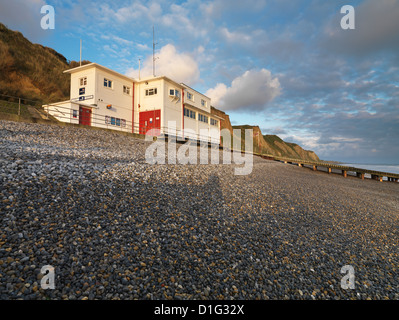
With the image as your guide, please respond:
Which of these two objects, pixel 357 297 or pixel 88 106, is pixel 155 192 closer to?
pixel 357 297

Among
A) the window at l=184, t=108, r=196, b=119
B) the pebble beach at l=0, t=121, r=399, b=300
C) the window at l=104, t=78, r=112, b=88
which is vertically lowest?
the pebble beach at l=0, t=121, r=399, b=300

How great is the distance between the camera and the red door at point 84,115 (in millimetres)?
21844

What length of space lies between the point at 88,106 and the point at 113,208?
20262 mm

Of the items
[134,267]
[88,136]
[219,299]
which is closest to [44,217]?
[134,267]

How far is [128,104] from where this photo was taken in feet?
85.6

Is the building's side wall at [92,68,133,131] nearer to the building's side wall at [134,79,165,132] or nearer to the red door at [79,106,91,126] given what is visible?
the red door at [79,106,91,126]

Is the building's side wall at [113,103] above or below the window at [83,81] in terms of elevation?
below

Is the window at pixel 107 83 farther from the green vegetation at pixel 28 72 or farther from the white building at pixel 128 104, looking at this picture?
the green vegetation at pixel 28 72

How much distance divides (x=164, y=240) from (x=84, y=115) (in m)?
21.8

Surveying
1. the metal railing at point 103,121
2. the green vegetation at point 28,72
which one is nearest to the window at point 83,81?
the metal railing at point 103,121

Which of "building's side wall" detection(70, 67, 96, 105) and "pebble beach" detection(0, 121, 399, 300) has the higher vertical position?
"building's side wall" detection(70, 67, 96, 105)

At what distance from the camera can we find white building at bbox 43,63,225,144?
22281 millimetres

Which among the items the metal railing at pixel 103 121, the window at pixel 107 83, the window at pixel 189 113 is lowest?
the metal railing at pixel 103 121

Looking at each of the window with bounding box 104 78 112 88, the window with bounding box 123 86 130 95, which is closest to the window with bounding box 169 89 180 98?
the window with bounding box 123 86 130 95
